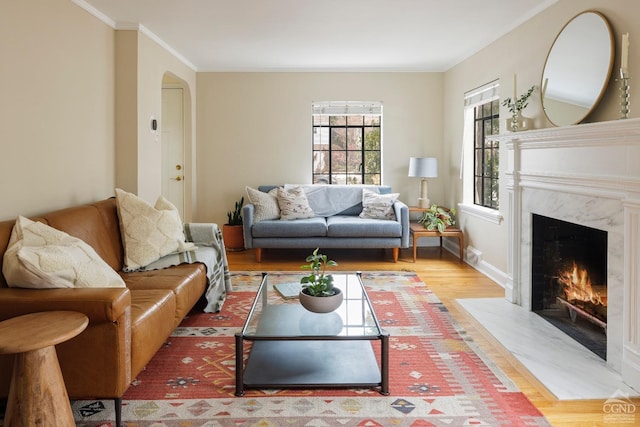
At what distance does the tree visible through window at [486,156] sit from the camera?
4707mm

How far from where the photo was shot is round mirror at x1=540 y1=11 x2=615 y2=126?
280 centimetres

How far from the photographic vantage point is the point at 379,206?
18.1 feet

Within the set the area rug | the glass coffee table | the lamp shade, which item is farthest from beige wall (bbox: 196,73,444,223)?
the glass coffee table

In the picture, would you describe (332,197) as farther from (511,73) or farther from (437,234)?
(511,73)

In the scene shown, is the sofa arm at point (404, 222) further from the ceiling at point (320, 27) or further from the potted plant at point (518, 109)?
the ceiling at point (320, 27)

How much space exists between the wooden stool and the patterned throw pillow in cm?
381

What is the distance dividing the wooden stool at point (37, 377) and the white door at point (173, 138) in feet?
14.8

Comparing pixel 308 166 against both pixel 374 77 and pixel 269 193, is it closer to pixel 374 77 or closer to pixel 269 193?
pixel 269 193

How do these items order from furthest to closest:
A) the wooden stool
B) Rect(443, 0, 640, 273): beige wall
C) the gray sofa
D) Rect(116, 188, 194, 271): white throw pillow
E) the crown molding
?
the gray sofa
the crown molding
Rect(116, 188, 194, 271): white throw pillow
Rect(443, 0, 640, 273): beige wall
the wooden stool

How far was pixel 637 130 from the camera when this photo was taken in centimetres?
226

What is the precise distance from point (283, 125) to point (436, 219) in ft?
7.85

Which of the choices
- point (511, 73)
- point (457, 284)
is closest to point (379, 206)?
point (457, 284)

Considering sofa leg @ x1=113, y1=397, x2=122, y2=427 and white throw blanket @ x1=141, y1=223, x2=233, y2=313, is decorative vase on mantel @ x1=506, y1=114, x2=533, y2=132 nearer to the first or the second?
white throw blanket @ x1=141, y1=223, x2=233, y2=313

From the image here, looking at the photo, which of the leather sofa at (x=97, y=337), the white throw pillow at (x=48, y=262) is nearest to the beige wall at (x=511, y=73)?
the leather sofa at (x=97, y=337)
